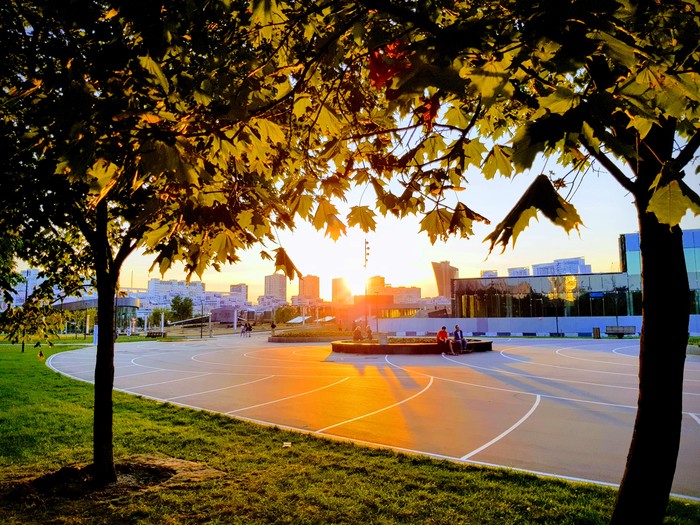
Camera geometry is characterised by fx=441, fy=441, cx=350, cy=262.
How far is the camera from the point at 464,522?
450 cm

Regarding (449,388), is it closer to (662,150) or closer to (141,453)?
(141,453)

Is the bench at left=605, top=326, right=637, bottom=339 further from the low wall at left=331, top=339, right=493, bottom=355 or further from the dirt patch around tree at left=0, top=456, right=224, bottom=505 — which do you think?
the dirt patch around tree at left=0, top=456, right=224, bottom=505

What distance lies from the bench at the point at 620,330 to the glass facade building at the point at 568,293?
13.5ft

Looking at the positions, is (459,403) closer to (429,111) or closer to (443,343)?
(429,111)

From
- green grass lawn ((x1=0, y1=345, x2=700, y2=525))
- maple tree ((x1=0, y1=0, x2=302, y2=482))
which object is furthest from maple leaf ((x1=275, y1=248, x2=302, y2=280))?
green grass lawn ((x1=0, y1=345, x2=700, y2=525))

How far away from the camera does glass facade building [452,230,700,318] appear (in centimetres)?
4819

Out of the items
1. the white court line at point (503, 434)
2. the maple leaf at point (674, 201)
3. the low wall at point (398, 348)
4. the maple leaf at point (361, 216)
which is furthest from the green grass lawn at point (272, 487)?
the low wall at point (398, 348)

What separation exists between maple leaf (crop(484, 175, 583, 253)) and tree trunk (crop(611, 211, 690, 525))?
196cm

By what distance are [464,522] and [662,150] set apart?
3.87 meters

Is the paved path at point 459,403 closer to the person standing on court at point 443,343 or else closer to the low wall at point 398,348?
the person standing on court at point 443,343

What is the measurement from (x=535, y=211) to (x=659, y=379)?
226cm

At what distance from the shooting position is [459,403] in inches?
435

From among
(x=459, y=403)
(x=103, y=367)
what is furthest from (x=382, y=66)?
(x=459, y=403)

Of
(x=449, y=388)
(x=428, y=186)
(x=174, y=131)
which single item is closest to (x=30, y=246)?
(x=174, y=131)
